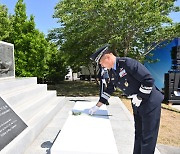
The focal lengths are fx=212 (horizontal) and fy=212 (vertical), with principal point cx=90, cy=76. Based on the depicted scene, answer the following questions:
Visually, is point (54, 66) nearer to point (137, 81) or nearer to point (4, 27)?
point (4, 27)

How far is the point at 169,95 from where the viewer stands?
1245 cm

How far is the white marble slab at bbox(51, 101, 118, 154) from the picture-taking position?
1.97 metres

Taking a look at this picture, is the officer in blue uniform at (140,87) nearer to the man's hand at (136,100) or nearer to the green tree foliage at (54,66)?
the man's hand at (136,100)

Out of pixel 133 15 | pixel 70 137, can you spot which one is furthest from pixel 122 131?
pixel 133 15

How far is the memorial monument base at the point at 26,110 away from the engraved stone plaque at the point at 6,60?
2.96ft

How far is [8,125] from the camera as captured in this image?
3725mm

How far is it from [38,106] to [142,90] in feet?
13.0

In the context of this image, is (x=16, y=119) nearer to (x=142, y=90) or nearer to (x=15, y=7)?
(x=142, y=90)

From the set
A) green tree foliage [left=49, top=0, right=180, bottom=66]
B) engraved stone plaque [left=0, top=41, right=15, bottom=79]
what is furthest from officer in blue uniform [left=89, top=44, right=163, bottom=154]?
green tree foliage [left=49, top=0, right=180, bottom=66]

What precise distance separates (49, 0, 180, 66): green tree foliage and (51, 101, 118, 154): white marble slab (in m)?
8.56

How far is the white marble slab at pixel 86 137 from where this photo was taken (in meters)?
1.97

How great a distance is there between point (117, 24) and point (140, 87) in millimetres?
9083

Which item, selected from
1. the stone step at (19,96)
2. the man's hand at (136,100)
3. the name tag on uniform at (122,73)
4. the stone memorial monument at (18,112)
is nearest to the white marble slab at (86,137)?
the man's hand at (136,100)

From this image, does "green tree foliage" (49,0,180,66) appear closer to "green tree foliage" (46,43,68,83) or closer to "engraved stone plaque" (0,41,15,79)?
"engraved stone plaque" (0,41,15,79)
